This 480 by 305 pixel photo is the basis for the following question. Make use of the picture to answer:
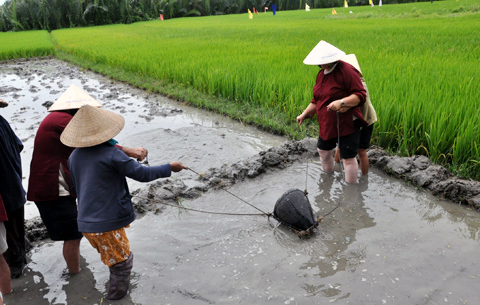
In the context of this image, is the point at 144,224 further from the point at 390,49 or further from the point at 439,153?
the point at 390,49

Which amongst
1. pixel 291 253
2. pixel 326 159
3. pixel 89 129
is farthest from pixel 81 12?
pixel 291 253

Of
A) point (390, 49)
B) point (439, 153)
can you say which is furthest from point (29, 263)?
point (390, 49)

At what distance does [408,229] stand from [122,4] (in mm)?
30076

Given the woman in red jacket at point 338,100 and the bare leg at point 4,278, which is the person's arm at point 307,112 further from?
the bare leg at point 4,278

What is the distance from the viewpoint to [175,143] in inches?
183

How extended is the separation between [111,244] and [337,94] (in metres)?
1.96

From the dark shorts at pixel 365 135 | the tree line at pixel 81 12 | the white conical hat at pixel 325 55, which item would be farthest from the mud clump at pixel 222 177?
the tree line at pixel 81 12

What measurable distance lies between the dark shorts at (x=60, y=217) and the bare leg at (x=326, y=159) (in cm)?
209

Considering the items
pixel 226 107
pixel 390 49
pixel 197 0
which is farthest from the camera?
pixel 197 0

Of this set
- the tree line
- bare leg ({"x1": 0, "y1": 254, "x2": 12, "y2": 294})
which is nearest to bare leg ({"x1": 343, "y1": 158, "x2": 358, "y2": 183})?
bare leg ({"x1": 0, "y1": 254, "x2": 12, "y2": 294})

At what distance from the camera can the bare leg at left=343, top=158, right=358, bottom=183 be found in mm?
3162

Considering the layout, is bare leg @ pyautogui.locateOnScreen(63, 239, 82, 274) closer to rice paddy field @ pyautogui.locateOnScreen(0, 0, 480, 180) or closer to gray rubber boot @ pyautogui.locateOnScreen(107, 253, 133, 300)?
gray rubber boot @ pyautogui.locateOnScreen(107, 253, 133, 300)

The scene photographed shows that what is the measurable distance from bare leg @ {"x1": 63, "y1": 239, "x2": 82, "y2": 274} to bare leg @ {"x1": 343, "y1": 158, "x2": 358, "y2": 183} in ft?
7.15

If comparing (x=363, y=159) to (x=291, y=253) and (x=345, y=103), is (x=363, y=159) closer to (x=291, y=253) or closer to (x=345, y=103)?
(x=345, y=103)
